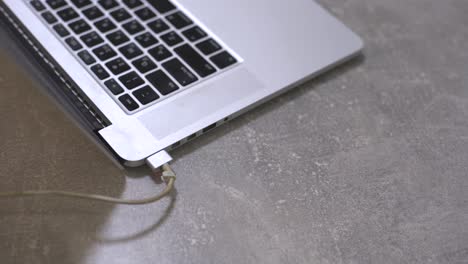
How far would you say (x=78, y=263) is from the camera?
50 cm

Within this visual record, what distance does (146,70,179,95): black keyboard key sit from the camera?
1.98 feet

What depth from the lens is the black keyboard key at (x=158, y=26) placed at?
26.1 inches

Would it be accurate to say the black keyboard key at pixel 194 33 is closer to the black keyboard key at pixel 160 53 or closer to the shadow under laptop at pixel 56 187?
the black keyboard key at pixel 160 53

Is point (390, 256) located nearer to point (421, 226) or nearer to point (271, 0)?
point (421, 226)

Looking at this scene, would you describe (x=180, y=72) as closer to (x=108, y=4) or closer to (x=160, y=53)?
(x=160, y=53)

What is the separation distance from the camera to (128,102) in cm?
59

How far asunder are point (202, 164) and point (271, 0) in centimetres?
26

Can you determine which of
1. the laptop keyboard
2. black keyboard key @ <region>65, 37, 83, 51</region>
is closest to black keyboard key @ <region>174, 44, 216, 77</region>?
the laptop keyboard

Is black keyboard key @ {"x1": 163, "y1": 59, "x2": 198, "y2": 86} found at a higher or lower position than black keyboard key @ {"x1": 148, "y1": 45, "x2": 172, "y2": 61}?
lower

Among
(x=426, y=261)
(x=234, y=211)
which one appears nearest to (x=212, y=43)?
(x=234, y=211)

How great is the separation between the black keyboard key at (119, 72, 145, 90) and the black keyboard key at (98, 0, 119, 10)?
120 mm

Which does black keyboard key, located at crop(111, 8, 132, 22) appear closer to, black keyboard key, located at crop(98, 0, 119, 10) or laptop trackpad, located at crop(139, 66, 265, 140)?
black keyboard key, located at crop(98, 0, 119, 10)

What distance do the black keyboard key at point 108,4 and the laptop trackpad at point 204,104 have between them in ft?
0.53

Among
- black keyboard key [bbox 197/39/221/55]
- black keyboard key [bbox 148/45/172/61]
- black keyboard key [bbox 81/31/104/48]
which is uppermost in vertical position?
black keyboard key [bbox 81/31/104/48]
